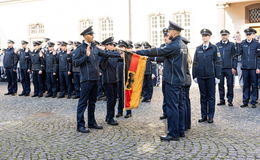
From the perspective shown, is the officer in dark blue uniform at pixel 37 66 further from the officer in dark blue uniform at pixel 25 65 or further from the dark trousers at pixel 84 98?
the dark trousers at pixel 84 98

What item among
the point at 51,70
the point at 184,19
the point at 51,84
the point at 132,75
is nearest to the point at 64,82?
the point at 51,84

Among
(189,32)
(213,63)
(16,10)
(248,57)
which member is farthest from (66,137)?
(16,10)

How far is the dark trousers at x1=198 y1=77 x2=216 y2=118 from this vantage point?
7.71m

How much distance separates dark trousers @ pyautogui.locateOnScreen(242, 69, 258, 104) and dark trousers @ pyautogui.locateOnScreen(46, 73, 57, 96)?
267 inches

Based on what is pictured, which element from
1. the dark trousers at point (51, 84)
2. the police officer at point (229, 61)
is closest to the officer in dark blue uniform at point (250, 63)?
the police officer at point (229, 61)

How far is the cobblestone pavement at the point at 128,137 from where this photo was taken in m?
5.39

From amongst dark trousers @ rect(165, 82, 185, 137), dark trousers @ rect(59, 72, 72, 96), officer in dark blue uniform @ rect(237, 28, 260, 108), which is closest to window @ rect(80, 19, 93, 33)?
dark trousers @ rect(59, 72, 72, 96)

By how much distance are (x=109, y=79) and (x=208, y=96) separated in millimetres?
2348

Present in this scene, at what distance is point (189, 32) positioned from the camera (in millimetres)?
20469

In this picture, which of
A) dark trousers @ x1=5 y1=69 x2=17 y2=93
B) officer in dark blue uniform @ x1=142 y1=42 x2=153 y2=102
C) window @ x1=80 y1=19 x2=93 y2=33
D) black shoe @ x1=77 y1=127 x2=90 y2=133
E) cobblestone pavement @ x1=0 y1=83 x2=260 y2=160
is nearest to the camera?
cobblestone pavement @ x1=0 y1=83 x2=260 y2=160

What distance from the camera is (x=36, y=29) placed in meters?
25.6

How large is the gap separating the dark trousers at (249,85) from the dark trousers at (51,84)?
6777 mm

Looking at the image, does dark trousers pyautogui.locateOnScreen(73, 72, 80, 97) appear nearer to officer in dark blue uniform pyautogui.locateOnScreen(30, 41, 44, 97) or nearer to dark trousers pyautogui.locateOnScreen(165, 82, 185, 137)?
officer in dark blue uniform pyautogui.locateOnScreen(30, 41, 44, 97)

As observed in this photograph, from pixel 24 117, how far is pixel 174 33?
4.71 m
